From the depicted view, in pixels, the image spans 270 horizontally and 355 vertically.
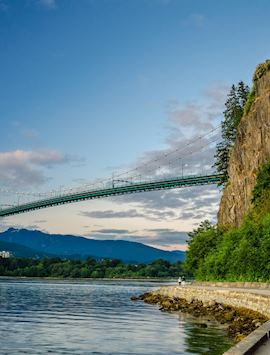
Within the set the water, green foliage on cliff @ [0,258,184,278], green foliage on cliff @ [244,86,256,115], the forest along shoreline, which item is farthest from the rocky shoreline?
green foliage on cliff @ [0,258,184,278]

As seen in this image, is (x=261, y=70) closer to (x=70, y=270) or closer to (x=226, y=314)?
(x=226, y=314)

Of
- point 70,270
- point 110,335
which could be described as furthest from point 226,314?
point 70,270

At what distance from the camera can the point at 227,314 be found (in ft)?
116

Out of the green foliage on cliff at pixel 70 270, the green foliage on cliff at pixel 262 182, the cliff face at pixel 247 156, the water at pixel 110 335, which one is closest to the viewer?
the water at pixel 110 335

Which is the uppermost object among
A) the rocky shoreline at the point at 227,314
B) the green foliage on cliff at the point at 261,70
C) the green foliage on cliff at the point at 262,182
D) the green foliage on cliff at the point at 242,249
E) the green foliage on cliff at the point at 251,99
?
the green foliage on cliff at the point at 261,70

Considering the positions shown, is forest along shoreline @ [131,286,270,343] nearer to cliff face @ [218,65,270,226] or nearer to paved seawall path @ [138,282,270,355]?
paved seawall path @ [138,282,270,355]

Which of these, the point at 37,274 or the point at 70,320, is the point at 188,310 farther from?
the point at 37,274

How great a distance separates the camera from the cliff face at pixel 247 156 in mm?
71312

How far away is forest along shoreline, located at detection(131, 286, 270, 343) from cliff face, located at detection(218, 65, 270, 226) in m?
22.5

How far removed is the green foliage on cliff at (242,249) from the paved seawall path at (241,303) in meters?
2.12

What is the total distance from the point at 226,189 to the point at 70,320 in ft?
152

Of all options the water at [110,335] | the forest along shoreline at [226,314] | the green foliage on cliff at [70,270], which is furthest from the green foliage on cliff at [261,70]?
the green foliage on cliff at [70,270]

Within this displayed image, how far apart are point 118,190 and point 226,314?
2985 inches

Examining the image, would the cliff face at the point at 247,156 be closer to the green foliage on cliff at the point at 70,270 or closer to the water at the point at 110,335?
the water at the point at 110,335
